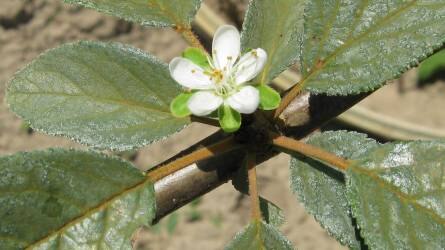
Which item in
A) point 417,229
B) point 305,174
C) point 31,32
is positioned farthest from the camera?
point 31,32

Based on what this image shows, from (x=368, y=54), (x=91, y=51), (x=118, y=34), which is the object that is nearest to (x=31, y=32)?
(x=118, y=34)

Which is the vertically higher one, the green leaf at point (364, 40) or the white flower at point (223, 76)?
the green leaf at point (364, 40)

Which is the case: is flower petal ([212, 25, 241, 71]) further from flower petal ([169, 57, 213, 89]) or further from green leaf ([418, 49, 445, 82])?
green leaf ([418, 49, 445, 82])

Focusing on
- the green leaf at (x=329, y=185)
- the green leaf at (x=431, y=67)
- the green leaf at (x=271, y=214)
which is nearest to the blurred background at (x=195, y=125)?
the green leaf at (x=431, y=67)

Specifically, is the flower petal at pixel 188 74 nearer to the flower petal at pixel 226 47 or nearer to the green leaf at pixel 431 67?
the flower petal at pixel 226 47

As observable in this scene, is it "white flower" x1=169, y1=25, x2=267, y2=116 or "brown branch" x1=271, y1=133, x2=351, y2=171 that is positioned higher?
"white flower" x1=169, y1=25, x2=267, y2=116

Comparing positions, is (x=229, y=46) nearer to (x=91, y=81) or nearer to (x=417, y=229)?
(x=91, y=81)

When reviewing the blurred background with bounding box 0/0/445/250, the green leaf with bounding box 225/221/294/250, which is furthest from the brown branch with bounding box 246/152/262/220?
the blurred background with bounding box 0/0/445/250
